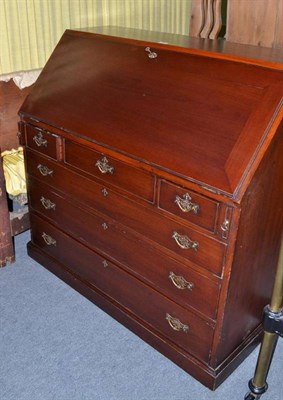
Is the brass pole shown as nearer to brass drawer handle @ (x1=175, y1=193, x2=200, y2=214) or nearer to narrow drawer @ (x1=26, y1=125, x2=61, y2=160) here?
brass drawer handle @ (x1=175, y1=193, x2=200, y2=214)

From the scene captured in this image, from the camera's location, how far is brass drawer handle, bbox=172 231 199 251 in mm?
1583

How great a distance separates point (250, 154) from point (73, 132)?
805 mm

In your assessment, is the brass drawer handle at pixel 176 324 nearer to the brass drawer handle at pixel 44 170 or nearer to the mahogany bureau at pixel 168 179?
the mahogany bureau at pixel 168 179

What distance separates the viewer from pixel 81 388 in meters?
1.78

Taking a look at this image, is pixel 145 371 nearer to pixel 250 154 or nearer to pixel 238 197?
pixel 238 197

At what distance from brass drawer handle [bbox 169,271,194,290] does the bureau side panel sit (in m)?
0.15

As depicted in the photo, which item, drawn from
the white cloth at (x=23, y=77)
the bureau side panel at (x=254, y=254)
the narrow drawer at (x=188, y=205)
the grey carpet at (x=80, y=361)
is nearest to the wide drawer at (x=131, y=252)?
the bureau side panel at (x=254, y=254)

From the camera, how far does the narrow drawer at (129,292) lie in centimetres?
175

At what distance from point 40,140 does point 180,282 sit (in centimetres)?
93

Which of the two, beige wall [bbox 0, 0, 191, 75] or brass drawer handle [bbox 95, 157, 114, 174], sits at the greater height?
beige wall [bbox 0, 0, 191, 75]

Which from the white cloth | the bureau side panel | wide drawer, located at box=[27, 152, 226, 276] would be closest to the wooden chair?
the white cloth

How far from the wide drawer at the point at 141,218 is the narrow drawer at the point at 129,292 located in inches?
10.0

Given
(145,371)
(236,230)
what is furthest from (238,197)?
(145,371)

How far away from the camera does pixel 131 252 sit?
1.87 m
